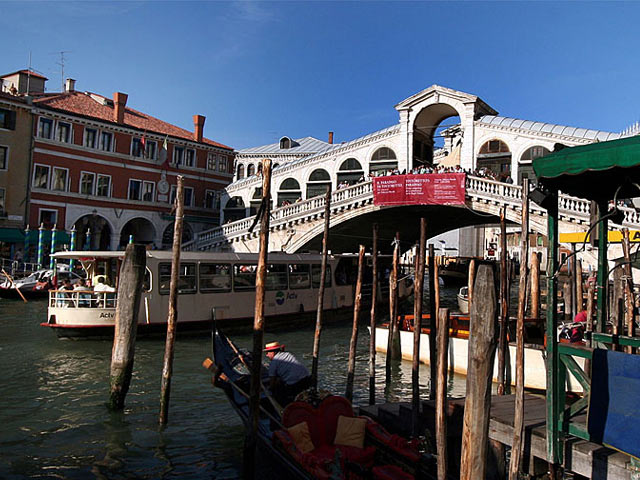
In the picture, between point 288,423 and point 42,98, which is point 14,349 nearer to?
point 288,423

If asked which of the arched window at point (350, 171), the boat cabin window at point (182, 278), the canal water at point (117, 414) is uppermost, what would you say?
the arched window at point (350, 171)

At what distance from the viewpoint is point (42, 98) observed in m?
25.8

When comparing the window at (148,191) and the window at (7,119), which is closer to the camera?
the window at (7,119)

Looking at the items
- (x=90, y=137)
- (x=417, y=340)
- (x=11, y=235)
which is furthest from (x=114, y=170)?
(x=417, y=340)

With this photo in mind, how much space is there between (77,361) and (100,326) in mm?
1562

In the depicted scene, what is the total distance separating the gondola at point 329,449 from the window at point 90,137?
75.1 feet

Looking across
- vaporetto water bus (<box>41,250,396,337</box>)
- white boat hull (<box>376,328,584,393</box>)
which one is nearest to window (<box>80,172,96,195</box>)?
vaporetto water bus (<box>41,250,396,337</box>)

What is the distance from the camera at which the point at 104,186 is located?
2659 centimetres

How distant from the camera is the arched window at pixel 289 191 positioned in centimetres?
2841

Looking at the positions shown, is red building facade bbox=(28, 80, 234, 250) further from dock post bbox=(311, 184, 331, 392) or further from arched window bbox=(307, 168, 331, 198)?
dock post bbox=(311, 184, 331, 392)

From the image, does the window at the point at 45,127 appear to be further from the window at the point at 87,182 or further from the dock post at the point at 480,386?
the dock post at the point at 480,386

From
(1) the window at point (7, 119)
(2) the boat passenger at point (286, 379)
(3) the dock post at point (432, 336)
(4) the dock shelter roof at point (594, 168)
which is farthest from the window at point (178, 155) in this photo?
(4) the dock shelter roof at point (594, 168)

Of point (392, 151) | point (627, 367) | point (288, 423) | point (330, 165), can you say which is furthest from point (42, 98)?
point (627, 367)

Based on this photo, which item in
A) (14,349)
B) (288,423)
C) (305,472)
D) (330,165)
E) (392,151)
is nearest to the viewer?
Result: (305,472)
